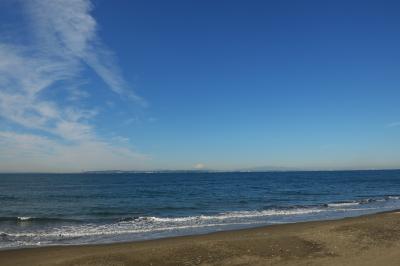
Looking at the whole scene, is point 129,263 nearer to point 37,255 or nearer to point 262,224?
point 37,255

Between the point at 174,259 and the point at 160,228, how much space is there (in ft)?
36.3

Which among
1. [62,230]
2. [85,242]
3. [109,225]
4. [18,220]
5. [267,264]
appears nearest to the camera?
[267,264]

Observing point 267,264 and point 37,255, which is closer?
point 267,264

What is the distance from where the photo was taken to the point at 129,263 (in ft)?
44.0

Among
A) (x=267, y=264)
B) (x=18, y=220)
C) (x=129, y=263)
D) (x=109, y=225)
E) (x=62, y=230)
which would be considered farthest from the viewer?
(x=18, y=220)

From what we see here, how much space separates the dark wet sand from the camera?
520 inches

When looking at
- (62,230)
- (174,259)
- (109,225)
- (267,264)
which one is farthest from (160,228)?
(267,264)

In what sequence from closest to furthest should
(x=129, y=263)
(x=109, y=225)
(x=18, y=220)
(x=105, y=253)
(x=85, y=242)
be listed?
1. (x=129, y=263)
2. (x=105, y=253)
3. (x=85, y=242)
4. (x=109, y=225)
5. (x=18, y=220)

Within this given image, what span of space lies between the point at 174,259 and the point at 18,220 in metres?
20.0

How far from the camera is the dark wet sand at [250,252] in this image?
43.3ft

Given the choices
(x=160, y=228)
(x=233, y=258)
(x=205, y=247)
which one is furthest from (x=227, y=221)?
(x=233, y=258)

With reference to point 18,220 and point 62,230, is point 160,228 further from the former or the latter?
point 18,220

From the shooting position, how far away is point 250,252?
14523mm

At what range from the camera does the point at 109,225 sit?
26.6m
